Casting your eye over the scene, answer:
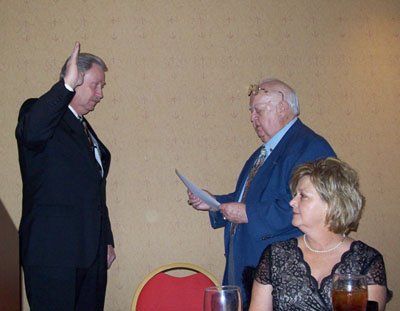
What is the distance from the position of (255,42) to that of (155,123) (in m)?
0.89

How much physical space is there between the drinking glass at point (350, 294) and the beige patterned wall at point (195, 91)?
2.06 m

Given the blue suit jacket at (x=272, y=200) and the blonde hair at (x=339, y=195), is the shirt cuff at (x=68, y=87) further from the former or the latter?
the blonde hair at (x=339, y=195)

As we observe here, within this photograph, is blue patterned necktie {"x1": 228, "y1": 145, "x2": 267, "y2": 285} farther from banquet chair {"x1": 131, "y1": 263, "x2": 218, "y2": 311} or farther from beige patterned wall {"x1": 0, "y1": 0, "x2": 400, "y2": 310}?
beige patterned wall {"x1": 0, "y1": 0, "x2": 400, "y2": 310}

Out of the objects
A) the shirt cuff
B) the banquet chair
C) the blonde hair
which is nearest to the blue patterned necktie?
the banquet chair

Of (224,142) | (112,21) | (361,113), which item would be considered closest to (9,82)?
(112,21)

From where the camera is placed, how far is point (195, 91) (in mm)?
3240

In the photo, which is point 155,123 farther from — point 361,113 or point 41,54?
point 361,113

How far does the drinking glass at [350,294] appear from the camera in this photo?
1108 millimetres

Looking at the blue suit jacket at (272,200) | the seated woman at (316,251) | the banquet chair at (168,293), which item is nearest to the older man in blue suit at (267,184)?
the blue suit jacket at (272,200)

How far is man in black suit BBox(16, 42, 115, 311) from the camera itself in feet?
7.13

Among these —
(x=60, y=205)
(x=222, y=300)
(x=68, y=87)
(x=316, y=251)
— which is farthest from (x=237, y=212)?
(x=222, y=300)

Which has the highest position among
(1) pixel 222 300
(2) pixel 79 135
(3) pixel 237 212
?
(2) pixel 79 135

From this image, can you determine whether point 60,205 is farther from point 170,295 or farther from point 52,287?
point 170,295

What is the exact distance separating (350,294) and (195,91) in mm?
2280
